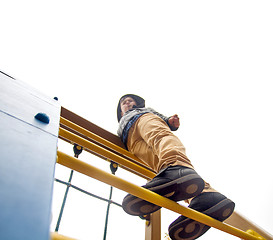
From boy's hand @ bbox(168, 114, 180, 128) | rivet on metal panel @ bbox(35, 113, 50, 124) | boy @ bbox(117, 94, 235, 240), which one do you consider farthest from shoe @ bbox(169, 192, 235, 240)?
rivet on metal panel @ bbox(35, 113, 50, 124)

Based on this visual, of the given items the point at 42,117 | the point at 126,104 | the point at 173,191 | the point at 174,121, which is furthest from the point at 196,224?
the point at 126,104

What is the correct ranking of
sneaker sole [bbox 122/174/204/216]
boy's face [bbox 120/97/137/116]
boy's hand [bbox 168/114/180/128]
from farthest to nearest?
boy's face [bbox 120/97/137/116]
boy's hand [bbox 168/114/180/128]
sneaker sole [bbox 122/174/204/216]

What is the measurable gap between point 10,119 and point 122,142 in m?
1.03

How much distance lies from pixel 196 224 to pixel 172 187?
0.25 meters

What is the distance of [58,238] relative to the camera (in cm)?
45

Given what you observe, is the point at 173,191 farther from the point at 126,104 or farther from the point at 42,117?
the point at 126,104

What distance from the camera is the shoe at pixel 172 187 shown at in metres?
0.73

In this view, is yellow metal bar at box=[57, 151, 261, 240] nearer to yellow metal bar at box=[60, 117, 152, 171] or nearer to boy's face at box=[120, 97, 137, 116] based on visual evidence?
yellow metal bar at box=[60, 117, 152, 171]

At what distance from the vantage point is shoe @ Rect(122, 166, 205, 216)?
731 millimetres

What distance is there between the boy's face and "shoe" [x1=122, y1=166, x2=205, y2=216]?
3.30 feet

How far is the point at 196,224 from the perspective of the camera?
34.1 inches

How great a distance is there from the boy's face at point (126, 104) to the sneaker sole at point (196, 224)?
3.35 ft

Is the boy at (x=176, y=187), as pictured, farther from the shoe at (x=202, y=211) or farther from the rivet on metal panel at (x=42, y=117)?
the rivet on metal panel at (x=42, y=117)

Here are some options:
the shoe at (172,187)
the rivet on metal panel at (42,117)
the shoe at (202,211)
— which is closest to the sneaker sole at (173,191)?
the shoe at (172,187)
